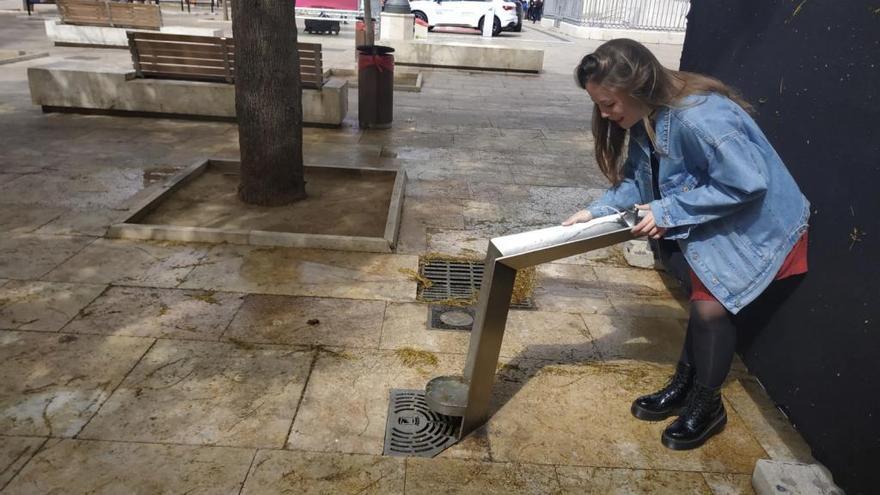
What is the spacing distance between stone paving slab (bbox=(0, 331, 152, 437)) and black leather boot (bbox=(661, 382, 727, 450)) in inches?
104

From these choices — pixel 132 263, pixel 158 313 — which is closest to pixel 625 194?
pixel 158 313

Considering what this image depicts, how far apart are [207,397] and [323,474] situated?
0.80 m

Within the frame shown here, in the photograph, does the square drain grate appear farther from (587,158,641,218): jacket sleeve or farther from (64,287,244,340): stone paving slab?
(587,158,641,218): jacket sleeve

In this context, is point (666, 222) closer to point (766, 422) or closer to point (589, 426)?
point (589, 426)

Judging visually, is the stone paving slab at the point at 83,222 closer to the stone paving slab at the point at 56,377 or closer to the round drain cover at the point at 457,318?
the stone paving slab at the point at 56,377

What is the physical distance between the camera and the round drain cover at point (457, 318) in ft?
12.9

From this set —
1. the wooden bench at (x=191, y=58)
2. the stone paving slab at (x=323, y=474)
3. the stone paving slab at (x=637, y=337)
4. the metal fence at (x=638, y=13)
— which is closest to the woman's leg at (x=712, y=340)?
the stone paving slab at (x=637, y=337)

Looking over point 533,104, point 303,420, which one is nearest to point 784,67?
point 303,420

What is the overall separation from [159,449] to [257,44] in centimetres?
367

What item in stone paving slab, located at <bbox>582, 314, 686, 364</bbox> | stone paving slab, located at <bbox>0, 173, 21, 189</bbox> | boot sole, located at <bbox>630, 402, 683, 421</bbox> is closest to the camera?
boot sole, located at <bbox>630, 402, 683, 421</bbox>

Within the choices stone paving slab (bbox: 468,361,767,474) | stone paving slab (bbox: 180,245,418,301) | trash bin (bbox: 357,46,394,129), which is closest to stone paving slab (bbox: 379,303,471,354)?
stone paving slab (bbox: 180,245,418,301)

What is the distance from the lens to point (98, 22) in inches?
677

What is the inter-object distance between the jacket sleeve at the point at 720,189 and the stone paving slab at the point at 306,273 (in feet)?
6.91

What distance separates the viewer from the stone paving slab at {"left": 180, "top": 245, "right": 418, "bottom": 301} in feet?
13.8
